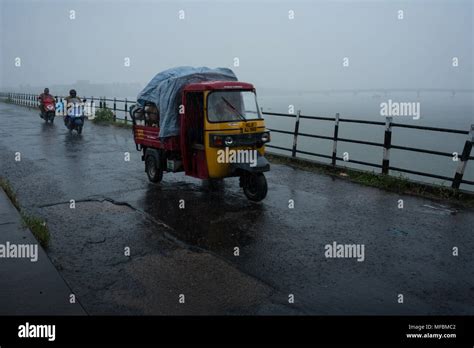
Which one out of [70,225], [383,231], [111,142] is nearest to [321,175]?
[383,231]

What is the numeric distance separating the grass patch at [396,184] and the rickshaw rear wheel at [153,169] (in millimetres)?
4377

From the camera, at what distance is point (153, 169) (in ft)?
33.1

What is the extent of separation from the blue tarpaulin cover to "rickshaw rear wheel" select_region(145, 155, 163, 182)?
120 cm

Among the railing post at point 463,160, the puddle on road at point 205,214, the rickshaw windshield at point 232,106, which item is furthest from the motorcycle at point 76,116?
the railing post at point 463,160

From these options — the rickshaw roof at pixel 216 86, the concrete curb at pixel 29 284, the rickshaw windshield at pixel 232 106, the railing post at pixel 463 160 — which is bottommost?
the concrete curb at pixel 29 284

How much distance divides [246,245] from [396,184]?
5.24 m

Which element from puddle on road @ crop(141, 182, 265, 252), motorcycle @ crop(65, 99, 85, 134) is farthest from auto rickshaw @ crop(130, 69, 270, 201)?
motorcycle @ crop(65, 99, 85, 134)

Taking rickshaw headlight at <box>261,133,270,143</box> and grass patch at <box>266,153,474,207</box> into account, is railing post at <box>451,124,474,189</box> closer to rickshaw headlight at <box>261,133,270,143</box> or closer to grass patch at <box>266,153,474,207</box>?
grass patch at <box>266,153,474,207</box>

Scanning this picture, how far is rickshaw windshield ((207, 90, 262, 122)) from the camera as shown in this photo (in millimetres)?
8305

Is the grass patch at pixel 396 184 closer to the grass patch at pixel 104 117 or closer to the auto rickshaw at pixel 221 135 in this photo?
the auto rickshaw at pixel 221 135

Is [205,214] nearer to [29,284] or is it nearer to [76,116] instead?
[29,284]

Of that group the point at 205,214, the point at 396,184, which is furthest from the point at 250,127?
the point at 396,184

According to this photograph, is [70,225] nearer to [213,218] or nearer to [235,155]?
[213,218]

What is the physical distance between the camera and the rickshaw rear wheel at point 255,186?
8.28 m
